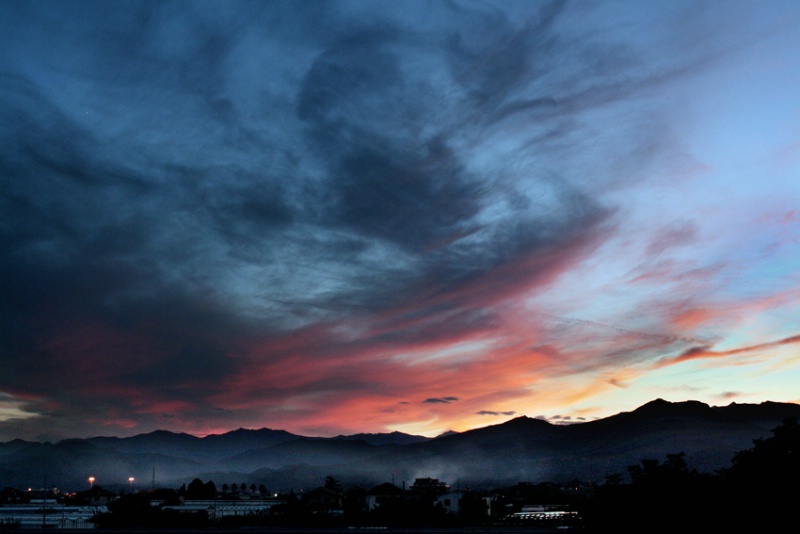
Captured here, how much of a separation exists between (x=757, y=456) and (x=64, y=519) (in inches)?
3452

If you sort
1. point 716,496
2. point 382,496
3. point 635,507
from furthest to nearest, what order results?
1. point 382,496
2. point 635,507
3. point 716,496

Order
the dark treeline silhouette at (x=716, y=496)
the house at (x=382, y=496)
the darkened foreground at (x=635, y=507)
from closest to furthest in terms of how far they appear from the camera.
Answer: the dark treeline silhouette at (x=716, y=496)
the darkened foreground at (x=635, y=507)
the house at (x=382, y=496)

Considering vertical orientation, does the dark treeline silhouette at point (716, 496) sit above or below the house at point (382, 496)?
above

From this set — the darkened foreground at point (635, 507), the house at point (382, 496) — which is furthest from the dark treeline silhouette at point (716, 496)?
the house at point (382, 496)

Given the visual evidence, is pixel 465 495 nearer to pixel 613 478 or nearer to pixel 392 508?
pixel 392 508

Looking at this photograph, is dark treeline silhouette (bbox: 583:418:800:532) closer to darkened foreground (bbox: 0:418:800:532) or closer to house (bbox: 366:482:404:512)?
darkened foreground (bbox: 0:418:800:532)

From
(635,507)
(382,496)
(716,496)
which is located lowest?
(382,496)

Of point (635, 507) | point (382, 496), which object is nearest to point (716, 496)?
point (635, 507)

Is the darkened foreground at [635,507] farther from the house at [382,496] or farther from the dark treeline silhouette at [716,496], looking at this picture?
the house at [382,496]

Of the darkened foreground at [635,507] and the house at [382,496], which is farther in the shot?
the house at [382,496]

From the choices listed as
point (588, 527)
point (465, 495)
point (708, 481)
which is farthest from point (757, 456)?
point (465, 495)

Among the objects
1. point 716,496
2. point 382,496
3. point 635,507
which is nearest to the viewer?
point 716,496

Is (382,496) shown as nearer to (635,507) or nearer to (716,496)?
(635,507)

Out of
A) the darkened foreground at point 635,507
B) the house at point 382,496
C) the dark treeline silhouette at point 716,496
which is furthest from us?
the house at point 382,496
